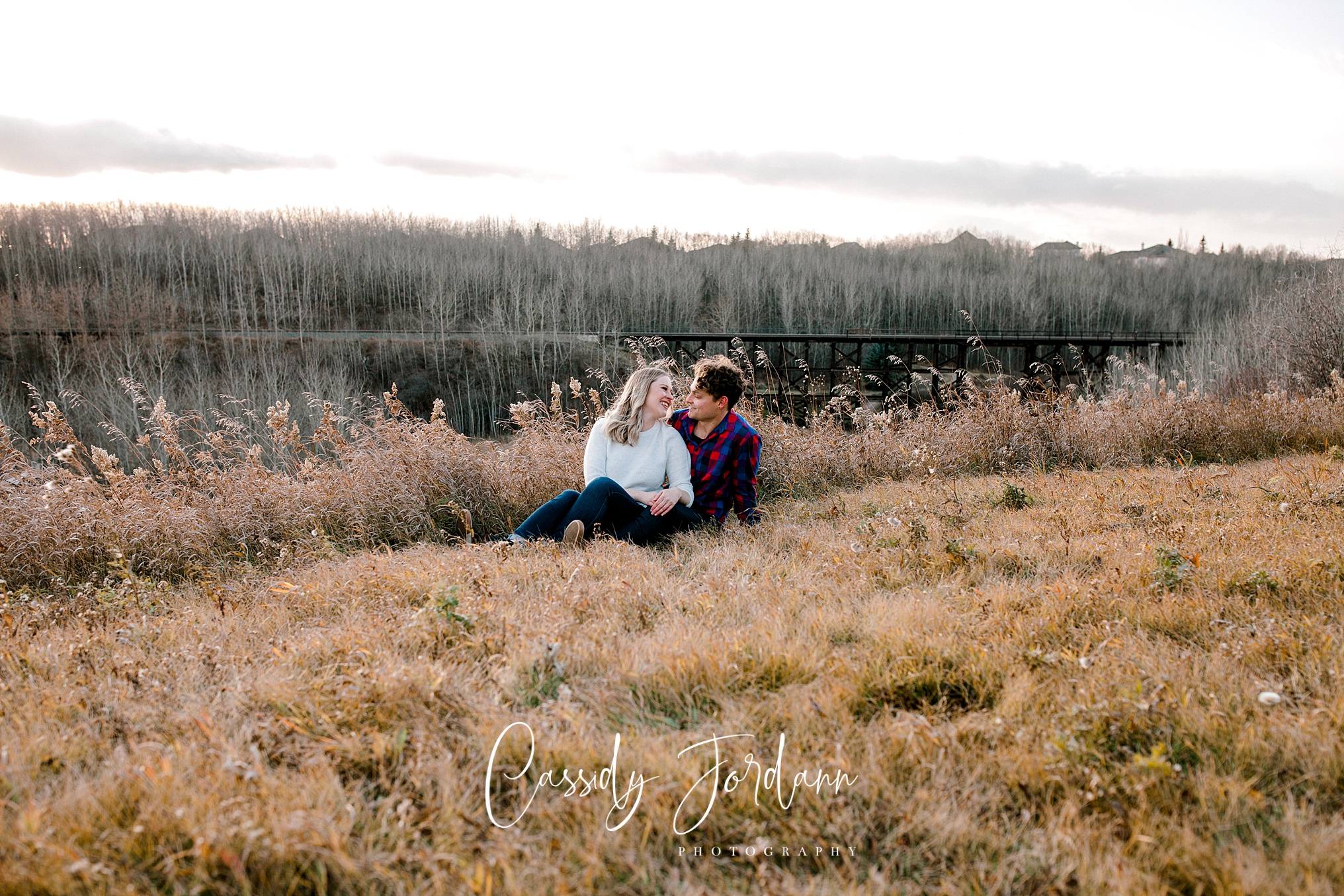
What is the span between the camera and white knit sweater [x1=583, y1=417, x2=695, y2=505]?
501 cm

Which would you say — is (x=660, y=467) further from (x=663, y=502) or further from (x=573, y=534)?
(x=573, y=534)

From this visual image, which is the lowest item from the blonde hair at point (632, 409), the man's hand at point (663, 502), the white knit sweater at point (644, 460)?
the man's hand at point (663, 502)

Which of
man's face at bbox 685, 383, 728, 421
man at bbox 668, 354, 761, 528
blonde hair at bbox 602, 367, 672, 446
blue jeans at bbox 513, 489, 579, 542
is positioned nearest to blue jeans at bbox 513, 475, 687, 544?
blue jeans at bbox 513, 489, 579, 542

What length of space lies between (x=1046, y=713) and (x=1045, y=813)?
49cm

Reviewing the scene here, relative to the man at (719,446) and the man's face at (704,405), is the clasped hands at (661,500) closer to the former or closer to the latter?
the man at (719,446)

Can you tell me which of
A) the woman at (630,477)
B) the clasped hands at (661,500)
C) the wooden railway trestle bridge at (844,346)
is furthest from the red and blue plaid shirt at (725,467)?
the wooden railway trestle bridge at (844,346)

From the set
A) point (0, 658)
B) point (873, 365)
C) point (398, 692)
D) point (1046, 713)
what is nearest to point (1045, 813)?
point (1046, 713)

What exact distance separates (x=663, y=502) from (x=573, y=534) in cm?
64

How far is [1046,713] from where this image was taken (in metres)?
2.36

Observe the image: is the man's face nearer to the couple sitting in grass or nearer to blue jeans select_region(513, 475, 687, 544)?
the couple sitting in grass

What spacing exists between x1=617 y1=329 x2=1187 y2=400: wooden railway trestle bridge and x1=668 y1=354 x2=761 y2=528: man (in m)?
15.6

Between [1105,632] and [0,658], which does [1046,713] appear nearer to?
[1105,632]

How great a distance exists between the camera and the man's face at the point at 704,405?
5.20 m

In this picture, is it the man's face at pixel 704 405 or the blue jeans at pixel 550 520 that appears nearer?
the blue jeans at pixel 550 520
